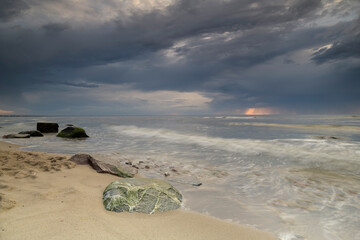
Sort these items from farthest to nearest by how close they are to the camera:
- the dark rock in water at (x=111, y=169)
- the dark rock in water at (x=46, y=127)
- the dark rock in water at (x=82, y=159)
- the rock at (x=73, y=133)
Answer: the dark rock in water at (x=46, y=127)
the rock at (x=73, y=133)
the dark rock in water at (x=82, y=159)
the dark rock in water at (x=111, y=169)

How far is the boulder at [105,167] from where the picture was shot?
5.59 meters

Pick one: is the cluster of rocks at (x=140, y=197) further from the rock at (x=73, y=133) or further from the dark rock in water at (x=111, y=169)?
the rock at (x=73, y=133)

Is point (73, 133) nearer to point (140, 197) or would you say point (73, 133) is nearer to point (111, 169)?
point (111, 169)

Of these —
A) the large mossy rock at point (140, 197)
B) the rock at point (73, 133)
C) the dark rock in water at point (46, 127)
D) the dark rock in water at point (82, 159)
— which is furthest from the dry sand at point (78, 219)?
the dark rock in water at point (46, 127)

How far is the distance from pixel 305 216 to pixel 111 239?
3.52m

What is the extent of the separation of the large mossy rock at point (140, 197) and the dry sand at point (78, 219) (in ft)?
0.47

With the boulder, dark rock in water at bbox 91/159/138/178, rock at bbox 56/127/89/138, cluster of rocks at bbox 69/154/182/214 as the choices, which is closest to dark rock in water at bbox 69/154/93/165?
the boulder

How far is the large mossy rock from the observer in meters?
3.37

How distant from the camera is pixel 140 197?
3604 millimetres

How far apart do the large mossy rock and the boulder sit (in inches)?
64.9

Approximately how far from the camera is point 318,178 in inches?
243

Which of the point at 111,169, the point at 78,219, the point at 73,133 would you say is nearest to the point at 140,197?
the point at 78,219

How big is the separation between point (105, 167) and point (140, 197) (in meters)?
2.54

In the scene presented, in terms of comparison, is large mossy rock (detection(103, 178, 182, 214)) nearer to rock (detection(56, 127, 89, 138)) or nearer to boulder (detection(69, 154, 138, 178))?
boulder (detection(69, 154, 138, 178))
